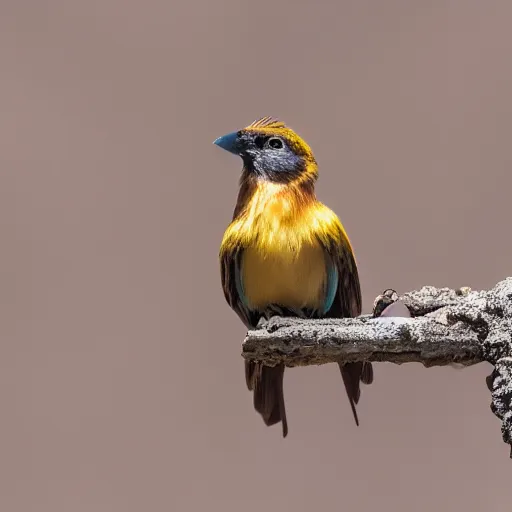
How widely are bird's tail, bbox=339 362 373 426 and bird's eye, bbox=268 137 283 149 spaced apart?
48 cm

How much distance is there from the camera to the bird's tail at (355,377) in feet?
5.38

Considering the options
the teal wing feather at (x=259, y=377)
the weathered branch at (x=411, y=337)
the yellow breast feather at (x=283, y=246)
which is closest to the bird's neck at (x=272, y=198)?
the yellow breast feather at (x=283, y=246)

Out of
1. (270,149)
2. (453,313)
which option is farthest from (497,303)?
(270,149)

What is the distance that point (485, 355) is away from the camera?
1370 mm

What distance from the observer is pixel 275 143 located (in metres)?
1.67

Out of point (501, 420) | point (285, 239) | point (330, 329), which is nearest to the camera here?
point (501, 420)

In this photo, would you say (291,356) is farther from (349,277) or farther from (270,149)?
(270,149)

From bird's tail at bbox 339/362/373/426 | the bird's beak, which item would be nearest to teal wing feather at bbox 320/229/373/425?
bird's tail at bbox 339/362/373/426

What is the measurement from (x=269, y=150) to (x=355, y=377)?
511mm

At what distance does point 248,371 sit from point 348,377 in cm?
21

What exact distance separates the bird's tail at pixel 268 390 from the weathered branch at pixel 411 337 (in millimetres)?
176

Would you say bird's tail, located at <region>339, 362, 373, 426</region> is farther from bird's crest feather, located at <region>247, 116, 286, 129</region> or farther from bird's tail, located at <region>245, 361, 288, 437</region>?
bird's crest feather, located at <region>247, 116, 286, 129</region>

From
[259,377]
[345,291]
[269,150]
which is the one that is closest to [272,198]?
[269,150]

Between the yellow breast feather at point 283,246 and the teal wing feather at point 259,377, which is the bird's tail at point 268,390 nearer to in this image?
the teal wing feather at point 259,377
